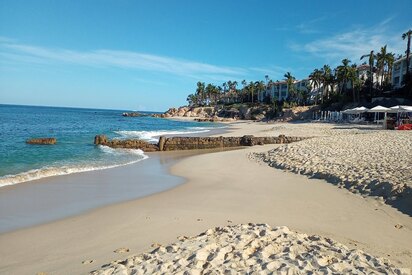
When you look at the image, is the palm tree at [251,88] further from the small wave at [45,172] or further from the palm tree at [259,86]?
the small wave at [45,172]

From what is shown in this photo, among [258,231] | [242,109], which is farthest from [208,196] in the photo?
[242,109]

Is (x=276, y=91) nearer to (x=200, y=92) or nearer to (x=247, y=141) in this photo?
(x=200, y=92)

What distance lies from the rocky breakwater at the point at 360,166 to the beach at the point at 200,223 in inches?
18.8

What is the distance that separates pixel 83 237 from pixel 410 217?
7.14 metres

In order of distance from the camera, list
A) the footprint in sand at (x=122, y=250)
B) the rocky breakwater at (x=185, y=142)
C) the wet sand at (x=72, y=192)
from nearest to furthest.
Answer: the footprint in sand at (x=122, y=250) < the wet sand at (x=72, y=192) < the rocky breakwater at (x=185, y=142)

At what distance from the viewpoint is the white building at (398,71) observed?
61469mm

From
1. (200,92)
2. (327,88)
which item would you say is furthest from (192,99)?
(327,88)

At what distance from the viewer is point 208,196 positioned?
397 inches

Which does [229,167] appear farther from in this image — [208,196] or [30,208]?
[30,208]

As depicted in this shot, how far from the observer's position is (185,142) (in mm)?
26984

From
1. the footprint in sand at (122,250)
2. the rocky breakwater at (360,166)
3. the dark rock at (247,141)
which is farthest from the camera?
the dark rock at (247,141)

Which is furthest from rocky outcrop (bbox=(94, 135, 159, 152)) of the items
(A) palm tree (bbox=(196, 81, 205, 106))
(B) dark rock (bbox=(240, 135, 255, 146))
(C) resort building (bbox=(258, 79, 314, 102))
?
(A) palm tree (bbox=(196, 81, 205, 106))

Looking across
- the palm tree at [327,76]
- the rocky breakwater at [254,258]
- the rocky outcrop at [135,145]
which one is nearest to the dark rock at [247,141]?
the rocky outcrop at [135,145]

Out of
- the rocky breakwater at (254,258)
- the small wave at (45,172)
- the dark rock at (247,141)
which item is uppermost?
the rocky breakwater at (254,258)
